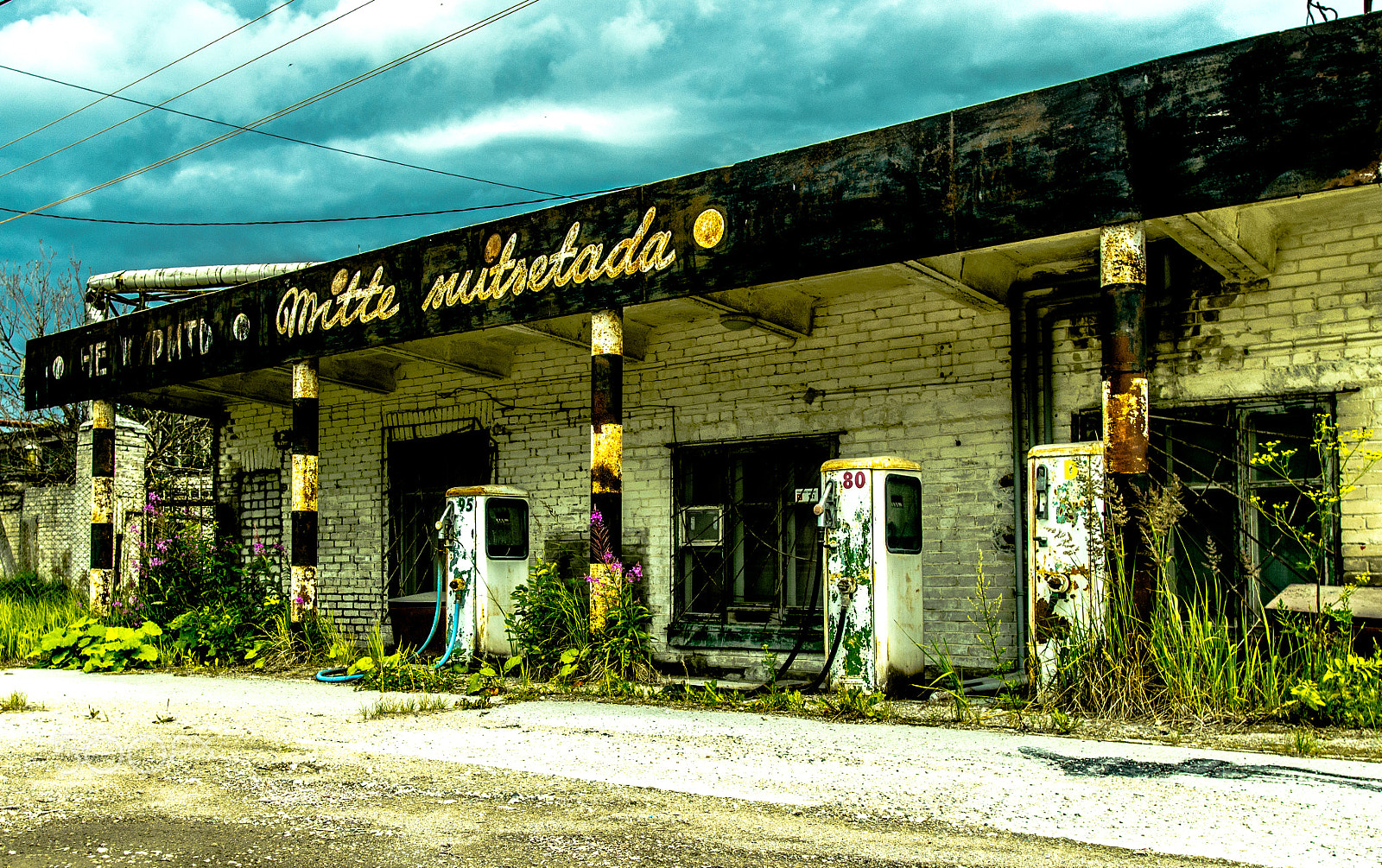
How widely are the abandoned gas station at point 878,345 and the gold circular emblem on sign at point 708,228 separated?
0.03 m

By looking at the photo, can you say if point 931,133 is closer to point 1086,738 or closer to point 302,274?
point 1086,738

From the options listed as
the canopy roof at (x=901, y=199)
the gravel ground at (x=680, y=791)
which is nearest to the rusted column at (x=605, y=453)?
the canopy roof at (x=901, y=199)

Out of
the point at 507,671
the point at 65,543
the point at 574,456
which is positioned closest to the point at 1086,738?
the point at 507,671

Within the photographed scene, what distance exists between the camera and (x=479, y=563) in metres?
8.98

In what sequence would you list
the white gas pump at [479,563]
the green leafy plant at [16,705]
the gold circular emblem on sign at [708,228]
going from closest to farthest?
the green leafy plant at [16,705]
the gold circular emblem on sign at [708,228]
the white gas pump at [479,563]

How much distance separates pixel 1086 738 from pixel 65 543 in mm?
17993

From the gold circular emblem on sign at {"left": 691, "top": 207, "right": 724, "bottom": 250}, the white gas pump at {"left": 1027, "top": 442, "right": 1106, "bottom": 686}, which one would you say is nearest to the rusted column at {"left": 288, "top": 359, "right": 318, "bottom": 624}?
the gold circular emblem on sign at {"left": 691, "top": 207, "right": 724, "bottom": 250}

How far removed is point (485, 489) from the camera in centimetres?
909

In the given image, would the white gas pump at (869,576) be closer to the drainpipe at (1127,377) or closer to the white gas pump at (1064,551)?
the white gas pump at (1064,551)

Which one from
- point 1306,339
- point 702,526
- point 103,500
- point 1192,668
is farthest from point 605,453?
point 103,500

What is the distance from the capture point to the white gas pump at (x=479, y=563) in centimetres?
890

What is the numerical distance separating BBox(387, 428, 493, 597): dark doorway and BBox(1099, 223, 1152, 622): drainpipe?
7.08m

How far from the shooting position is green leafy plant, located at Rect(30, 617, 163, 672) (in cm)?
1002

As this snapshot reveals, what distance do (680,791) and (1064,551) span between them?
303cm
